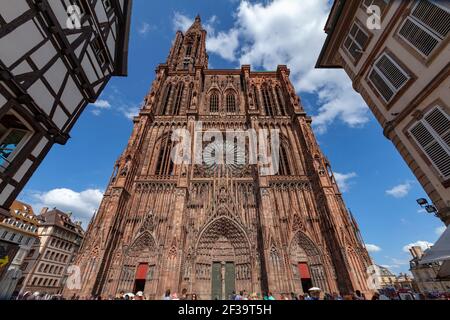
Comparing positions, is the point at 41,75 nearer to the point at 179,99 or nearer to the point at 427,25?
the point at 427,25

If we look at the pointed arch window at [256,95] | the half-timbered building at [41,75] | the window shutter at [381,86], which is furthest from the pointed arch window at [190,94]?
the window shutter at [381,86]

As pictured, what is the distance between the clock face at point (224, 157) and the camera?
2039 cm

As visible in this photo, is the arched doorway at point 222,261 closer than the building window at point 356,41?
No

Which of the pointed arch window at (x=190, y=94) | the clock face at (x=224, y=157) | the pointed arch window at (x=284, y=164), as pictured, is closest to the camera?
the pointed arch window at (x=284, y=164)

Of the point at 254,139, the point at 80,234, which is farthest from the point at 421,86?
the point at 80,234

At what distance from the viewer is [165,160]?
20.9 m

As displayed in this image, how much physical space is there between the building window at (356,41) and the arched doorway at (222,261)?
13.8 meters

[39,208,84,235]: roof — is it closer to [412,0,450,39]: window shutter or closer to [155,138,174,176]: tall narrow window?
[155,138,174,176]: tall narrow window

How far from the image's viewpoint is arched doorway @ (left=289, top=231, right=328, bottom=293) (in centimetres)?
1428

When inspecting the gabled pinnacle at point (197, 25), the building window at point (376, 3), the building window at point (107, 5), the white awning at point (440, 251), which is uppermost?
the gabled pinnacle at point (197, 25)

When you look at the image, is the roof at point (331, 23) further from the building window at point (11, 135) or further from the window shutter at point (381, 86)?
the building window at point (11, 135)

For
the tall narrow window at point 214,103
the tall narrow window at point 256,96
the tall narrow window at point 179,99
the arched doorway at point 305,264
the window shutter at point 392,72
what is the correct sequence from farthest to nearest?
the tall narrow window at point 214,103, the tall narrow window at point 256,96, the tall narrow window at point 179,99, the arched doorway at point 305,264, the window shutter at point 392,72
